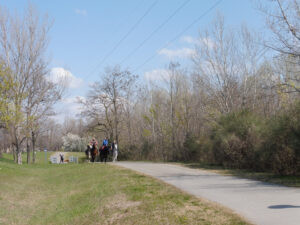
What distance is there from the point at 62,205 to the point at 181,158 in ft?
66.4

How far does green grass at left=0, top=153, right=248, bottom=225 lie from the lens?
8031 mm

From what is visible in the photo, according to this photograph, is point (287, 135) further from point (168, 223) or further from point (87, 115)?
point (87, 115)

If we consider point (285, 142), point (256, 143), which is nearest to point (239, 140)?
point (256, 143)

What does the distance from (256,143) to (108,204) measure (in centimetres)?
1015

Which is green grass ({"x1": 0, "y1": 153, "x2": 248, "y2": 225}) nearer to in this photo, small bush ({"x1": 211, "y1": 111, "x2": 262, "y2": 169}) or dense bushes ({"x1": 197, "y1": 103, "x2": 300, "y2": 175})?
dense bushes ({"x1": 197, "y1": 103, "x2": 300, "y2": 175})

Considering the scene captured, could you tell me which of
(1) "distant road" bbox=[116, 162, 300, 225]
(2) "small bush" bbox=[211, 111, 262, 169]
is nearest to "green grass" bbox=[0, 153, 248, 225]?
(1) "distant road" bbox=[116, 162, 300, 225]

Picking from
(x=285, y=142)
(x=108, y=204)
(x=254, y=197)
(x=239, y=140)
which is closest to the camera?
(x=254, y=197)

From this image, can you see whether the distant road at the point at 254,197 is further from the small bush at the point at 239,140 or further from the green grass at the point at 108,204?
the small bush at the point at 239,140

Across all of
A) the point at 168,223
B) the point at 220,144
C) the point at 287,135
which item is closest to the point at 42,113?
the point at 220,144

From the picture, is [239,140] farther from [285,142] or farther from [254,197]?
[254,197]

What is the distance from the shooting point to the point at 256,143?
715 inches

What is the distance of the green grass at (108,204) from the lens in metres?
8.03

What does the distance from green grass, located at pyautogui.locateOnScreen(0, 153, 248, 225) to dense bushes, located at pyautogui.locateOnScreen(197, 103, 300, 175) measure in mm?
5634

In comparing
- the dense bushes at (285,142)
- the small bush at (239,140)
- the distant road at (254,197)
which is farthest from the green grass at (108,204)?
the small bush at (239,140)
